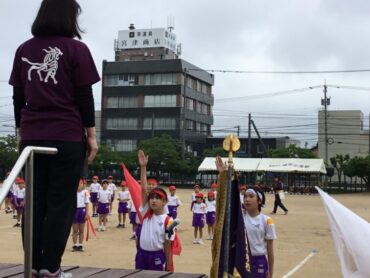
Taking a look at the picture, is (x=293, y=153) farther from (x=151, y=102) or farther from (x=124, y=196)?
(x=124, y=196)

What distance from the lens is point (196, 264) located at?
10.4 meters

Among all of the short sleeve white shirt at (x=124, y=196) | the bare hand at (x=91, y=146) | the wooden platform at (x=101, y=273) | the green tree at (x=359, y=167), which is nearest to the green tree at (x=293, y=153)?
the green tree at (x=359, y=167)

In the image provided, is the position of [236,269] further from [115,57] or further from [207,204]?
[115,57]

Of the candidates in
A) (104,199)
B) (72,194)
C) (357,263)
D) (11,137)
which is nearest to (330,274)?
(357,263)

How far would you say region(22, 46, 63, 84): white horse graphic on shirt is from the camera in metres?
2.81

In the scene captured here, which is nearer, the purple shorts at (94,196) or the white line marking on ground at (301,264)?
the white line marking on ground at (301,264)

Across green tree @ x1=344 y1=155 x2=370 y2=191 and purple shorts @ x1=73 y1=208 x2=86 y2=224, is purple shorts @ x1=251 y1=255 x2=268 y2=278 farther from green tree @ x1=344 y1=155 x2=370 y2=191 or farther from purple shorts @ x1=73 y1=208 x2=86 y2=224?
green tree @ x1=344 y1=155 x2=370 y2=191

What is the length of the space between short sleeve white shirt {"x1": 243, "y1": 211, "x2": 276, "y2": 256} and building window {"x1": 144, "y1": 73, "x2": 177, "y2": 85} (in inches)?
2419

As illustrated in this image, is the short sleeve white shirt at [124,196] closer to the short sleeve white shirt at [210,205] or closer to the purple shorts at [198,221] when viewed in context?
the short sleeve white shirt at [210,205]

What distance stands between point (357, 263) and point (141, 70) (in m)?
66.4

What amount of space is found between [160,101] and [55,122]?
213 feet

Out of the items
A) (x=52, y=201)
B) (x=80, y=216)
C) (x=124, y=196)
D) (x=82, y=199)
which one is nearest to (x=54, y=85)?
(x=52, y=201)

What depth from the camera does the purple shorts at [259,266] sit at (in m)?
5.64

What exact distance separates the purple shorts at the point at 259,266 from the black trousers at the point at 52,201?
3270 mm
